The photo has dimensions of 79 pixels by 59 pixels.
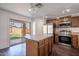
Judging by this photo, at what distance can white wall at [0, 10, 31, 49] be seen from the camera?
131 centimetres

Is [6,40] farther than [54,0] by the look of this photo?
Yes

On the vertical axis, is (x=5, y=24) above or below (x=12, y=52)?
above

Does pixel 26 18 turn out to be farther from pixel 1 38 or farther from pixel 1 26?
pixel 1 38

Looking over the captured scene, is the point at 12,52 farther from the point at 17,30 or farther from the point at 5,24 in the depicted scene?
the point at 5,24

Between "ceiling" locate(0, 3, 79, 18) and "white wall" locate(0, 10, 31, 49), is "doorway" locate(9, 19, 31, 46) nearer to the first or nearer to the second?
"white wall" locate(0, 10, 31, 49)

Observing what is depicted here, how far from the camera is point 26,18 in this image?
139 cm

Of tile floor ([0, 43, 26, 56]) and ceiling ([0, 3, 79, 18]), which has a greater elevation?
ceiling ([0, 3, 79, 18])

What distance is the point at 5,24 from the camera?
133cm

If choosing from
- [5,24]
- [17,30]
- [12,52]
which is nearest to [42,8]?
[17,30]

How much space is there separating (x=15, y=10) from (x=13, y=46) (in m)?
0.63

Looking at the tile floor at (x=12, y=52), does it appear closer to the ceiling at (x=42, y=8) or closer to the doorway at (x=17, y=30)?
the doorway at (x=17, y=30)

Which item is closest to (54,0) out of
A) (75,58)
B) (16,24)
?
(16,24)

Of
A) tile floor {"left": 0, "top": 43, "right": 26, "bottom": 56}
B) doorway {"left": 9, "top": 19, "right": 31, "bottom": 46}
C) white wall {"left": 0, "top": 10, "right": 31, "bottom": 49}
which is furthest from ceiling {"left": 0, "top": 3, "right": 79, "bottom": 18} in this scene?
tile floor {"left": 0, "top": 43, "right": 26, "bottom": 56}

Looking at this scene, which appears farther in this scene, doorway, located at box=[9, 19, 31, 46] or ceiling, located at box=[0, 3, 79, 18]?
doorway, located at box=[9, 19, 31, 46]
